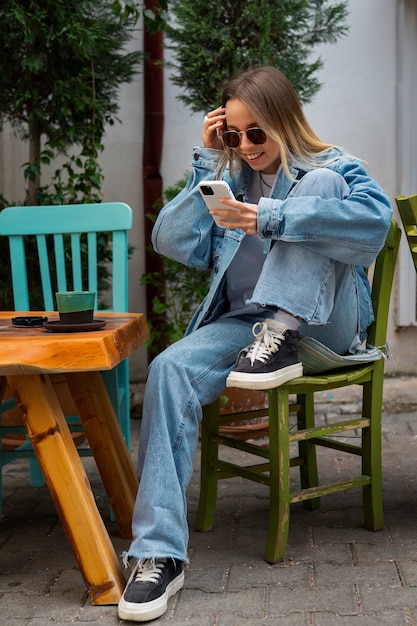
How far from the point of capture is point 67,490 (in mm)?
2301

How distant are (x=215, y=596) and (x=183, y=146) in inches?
126

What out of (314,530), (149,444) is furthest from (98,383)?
(314,530)

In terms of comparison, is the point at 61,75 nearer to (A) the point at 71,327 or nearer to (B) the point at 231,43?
(B) the point at 231,43

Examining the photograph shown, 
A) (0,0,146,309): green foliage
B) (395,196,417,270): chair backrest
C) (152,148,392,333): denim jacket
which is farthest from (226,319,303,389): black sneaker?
(0,0,146,309): green foliage

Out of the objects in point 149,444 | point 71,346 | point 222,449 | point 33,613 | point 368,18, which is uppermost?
point 368,18

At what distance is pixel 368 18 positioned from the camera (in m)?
5.00

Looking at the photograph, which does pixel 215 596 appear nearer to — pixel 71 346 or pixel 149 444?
pixel 149 444

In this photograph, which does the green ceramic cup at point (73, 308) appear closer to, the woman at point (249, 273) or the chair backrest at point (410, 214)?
the woman at point (249, 273)

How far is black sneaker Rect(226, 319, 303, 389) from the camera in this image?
7.84ft

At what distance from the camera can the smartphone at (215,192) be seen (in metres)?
2.38

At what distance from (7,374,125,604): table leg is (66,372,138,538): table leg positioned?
41 cm

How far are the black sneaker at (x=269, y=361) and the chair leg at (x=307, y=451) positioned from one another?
1.96 feet

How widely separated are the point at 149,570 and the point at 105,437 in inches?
23.4

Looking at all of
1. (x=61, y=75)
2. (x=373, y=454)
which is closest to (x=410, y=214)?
(x=373, y=454)
